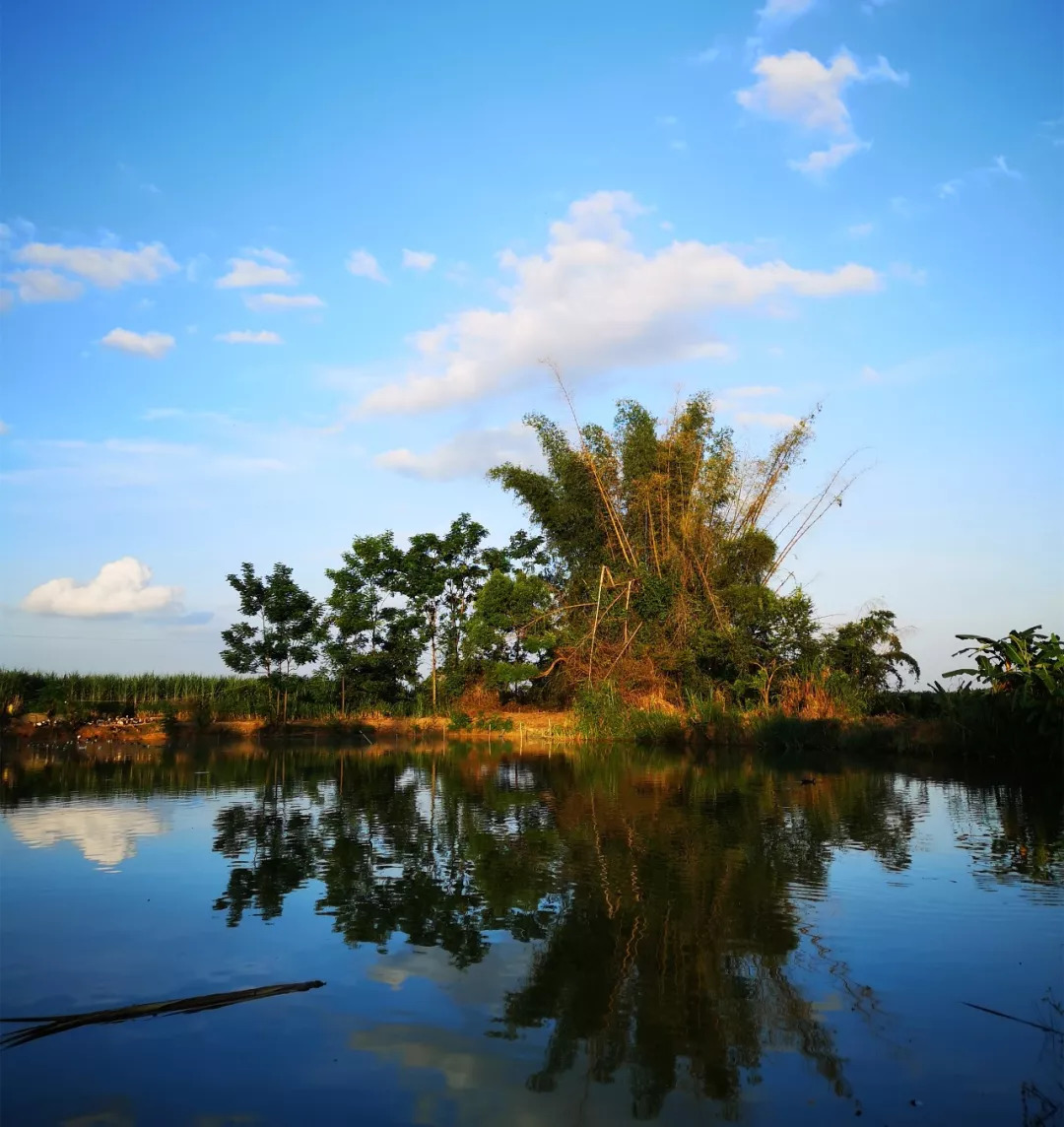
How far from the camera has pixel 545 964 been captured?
465 centimetres

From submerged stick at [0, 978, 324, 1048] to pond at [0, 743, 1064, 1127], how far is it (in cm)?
5

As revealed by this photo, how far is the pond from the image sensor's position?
3.27m

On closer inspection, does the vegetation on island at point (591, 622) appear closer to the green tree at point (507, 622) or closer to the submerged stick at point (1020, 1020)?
the green tree at point (507, 622)

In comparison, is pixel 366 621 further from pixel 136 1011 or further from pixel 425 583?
pixel 136 1011

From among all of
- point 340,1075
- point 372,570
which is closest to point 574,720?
point 372,570

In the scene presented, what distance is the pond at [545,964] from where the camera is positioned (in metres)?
3.27

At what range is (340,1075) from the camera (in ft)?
11.2

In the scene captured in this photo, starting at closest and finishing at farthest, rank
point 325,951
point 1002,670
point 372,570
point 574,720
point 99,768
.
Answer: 1. point 325,951
2. point 1002,670
3. point 99,768
4. point 574,720
5. point 372,570

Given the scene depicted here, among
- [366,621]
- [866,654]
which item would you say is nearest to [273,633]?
[366,621]

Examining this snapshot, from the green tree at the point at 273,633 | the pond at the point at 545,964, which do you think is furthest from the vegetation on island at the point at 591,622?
the pond at the point at 545,964

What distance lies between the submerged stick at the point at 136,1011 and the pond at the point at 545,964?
0.05 meters

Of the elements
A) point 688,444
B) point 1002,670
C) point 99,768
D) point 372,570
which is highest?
point 688,444

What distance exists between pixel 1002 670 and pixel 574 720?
1131cm

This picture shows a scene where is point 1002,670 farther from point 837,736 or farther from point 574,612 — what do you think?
point 574,612
